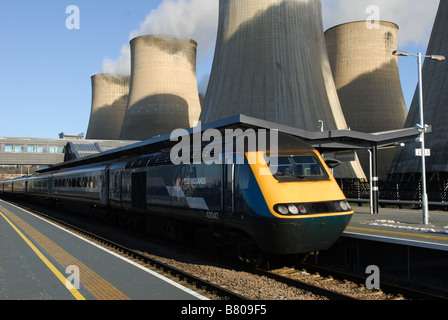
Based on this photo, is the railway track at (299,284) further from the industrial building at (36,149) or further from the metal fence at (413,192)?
the industrial building at (36,149)

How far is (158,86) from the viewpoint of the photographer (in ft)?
198

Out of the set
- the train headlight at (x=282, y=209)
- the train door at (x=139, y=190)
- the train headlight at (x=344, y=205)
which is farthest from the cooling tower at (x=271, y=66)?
the train headlight at (x=282, y=209)

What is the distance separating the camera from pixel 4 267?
1015cm

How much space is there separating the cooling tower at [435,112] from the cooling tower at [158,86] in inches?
1379

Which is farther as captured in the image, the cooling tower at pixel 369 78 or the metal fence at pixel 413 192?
the cooling tower at pixel 369 78

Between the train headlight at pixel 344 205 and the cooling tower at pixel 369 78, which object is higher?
the cooling tower at pixel 369 78

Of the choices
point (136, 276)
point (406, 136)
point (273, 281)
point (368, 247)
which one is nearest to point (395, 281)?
point (368, 247)

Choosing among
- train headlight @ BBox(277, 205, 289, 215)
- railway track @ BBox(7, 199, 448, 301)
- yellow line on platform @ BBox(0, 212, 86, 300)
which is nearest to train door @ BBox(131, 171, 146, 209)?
yellow line on platform @ BBox(0, 212, 86, 300)

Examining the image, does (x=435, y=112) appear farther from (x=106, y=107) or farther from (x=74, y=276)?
(x=106, y=107)

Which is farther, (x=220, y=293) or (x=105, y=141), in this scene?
(x=105, y=141)

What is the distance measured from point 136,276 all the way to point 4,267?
3.55 metres

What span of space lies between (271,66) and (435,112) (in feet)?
48.0

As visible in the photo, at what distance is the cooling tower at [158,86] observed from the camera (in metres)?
60.3
